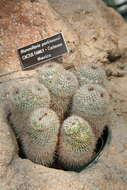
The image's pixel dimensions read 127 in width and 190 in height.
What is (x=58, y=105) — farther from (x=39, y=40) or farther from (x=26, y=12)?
(x=26, y=12)

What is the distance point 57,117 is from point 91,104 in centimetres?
26

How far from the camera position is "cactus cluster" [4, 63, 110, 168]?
7.22ft

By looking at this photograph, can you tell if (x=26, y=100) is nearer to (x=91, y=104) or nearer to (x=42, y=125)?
(x=42, y=125)

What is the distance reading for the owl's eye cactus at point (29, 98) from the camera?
7.56 ft

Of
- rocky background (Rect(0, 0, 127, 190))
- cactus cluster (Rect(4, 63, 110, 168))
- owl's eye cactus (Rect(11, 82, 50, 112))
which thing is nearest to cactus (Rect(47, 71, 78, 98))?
cactus cluster (Rect(4, 63, 110, 168))

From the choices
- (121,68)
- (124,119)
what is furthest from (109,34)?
(124,119)

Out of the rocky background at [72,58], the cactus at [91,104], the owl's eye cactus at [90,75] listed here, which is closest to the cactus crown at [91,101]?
the cactus at [91,104]

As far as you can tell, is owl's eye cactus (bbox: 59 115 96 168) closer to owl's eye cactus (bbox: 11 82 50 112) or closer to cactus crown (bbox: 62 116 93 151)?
cactus crown (bbox: 62 116 93 151)

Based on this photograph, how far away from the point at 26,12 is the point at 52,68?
3.48 ft

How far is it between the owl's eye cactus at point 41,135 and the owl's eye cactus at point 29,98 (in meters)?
0.10

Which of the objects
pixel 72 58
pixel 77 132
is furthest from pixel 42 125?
pixel 72 58

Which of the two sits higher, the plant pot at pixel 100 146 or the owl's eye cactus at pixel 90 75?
the owl's eye cactus at pixel 90 75

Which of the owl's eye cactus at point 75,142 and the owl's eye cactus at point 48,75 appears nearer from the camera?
the owl's eye cactus at point 75,142

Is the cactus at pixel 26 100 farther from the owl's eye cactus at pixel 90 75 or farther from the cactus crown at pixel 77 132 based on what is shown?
the owl's eye cactus at pixel 90 75
